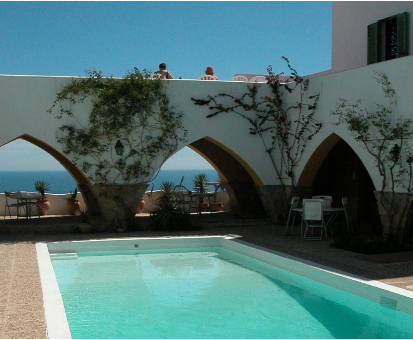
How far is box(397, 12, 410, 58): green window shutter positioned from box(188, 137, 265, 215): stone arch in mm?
4856

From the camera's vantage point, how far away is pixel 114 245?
10594mm

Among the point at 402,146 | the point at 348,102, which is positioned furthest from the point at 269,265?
the point at 348,102

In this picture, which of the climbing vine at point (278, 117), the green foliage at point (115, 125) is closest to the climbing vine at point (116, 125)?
the green foliage at point (115, 125)

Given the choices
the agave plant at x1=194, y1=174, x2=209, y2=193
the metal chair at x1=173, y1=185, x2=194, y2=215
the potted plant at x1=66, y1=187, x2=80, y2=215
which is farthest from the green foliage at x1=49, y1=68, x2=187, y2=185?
the agave plant at x1=194, y1=174, x2=209, y2=193

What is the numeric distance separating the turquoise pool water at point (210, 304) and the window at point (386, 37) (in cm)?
643

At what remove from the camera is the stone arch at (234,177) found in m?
15.2

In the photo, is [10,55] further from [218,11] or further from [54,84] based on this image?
[218,11]

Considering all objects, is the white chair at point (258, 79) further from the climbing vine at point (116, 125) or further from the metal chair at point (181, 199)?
the metal chair at point (181, 199)

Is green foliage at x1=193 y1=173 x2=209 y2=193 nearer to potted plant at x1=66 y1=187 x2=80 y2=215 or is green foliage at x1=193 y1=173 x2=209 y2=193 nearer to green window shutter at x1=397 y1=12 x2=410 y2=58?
potted plant at x1=66 y1=187 x2=80 y2=215

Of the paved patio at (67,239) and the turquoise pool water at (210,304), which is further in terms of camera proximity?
the turquoise pool water at (210,304)

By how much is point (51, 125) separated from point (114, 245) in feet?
9.98

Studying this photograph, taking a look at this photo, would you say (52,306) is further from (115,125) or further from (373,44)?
(373,44)

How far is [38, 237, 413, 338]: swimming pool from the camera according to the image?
594 centimetres

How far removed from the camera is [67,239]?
10828mm
